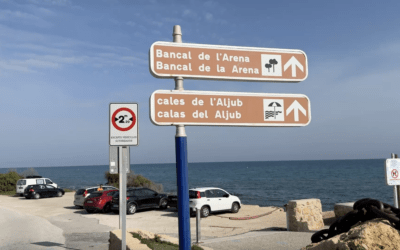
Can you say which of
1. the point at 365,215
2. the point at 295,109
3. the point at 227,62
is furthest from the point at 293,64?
the point at 365,215

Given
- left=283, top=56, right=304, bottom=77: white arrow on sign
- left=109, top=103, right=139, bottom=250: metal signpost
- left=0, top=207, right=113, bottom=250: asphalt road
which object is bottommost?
left=0, top=207, right=113, bottom=250: asphalt road

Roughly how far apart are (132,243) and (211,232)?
24.2ft

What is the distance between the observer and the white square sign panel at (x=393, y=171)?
26.1 feet

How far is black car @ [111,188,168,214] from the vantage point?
20625 millimetres

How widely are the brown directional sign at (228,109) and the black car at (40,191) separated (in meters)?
30.9

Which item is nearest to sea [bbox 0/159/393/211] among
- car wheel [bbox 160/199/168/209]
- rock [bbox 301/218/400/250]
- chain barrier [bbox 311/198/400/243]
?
car wheel [bbox 160/199/168/209]

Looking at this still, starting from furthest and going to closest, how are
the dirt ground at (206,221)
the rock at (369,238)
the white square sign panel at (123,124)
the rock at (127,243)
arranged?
the dirt ground at (206,221)
the rock at (127,243)
the white square sign panel at (123,124)
the rock at (369,238)

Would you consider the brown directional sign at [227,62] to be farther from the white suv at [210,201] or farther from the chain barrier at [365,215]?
the white suv at [210,201]

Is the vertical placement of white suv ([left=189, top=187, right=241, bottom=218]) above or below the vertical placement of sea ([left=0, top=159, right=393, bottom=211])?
above

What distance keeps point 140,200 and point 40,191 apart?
48.1 ft

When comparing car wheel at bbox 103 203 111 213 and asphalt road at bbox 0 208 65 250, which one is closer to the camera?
asphalt road at bbox 0 208 65 250

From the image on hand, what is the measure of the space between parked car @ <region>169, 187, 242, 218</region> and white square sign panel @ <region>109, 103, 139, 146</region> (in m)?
13.8

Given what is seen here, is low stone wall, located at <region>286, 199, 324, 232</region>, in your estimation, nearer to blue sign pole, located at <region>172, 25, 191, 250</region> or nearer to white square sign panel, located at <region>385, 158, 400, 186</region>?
white square sign panel, located at <region>385, 158, 400, 186</region>

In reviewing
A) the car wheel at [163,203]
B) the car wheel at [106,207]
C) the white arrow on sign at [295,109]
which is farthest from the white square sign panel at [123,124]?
the car wheel at [163,203]
